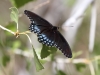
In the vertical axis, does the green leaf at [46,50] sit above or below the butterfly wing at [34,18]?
below

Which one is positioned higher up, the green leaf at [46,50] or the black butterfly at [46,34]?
the black butterfly at [46,34]

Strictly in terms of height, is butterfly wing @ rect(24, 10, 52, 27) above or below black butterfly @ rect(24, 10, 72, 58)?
above

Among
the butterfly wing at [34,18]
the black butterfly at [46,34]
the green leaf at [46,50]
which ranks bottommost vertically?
the green leaf at [46,50]

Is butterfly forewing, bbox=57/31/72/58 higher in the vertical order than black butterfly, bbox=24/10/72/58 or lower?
lower

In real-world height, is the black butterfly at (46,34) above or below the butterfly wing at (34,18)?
below

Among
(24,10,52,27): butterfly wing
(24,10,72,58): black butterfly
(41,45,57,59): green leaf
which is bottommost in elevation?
(41,45,57,59): green leaf

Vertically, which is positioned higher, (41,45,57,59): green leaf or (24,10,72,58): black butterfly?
(24,10,72,58): black butterfly

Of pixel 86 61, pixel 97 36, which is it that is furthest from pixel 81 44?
pixel 86 61

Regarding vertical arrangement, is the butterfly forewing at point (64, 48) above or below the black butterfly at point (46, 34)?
below

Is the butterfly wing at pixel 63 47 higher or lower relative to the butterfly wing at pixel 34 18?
lower
